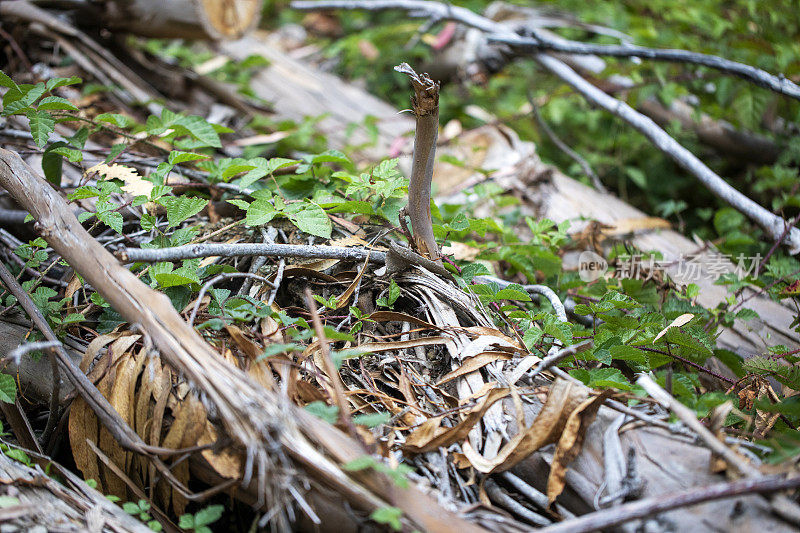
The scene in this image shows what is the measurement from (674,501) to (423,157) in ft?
3.69

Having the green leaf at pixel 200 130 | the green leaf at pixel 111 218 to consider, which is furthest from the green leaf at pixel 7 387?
the green leaf at pixel 200 130

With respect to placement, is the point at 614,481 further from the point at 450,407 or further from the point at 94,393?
the point at 94,393

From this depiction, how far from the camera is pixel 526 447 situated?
1.32m

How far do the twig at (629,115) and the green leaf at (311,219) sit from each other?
6.74 ft

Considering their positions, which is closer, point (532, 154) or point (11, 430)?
point (11, 430)

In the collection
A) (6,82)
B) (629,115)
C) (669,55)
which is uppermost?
(669,55)

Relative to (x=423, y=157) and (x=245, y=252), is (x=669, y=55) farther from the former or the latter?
(x=245, y=252)

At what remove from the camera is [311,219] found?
1845 mm

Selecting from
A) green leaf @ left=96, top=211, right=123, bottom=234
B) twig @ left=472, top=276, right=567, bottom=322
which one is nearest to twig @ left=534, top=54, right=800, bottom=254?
twig @ left=472, top=276, right=567, bottom=322

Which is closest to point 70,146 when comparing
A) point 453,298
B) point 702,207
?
point 453,298

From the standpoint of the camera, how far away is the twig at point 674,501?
3.46 ft

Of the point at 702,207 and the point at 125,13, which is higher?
the point at 125,13

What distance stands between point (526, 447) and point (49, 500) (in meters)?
1.18

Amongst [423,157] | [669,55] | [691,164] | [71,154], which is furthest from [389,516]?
[669,55]
